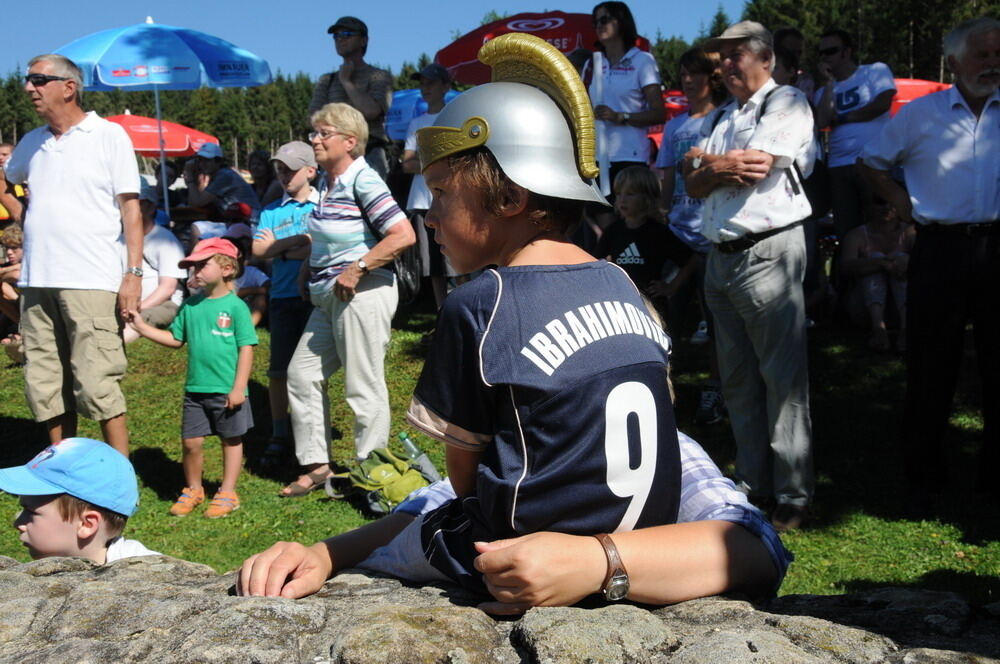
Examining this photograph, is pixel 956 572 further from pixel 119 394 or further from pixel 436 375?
pixel 119 394

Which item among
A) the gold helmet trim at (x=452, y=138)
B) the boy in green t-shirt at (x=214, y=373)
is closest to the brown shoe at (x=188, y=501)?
the boy in green t-shirt at (x=214, y=373)

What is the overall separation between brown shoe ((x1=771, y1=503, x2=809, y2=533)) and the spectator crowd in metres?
0.02

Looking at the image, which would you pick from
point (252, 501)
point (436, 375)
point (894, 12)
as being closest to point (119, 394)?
point (252, 501)

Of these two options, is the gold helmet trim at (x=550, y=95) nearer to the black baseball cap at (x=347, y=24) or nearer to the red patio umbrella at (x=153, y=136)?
the black baseball cap at (x=347, y=24)

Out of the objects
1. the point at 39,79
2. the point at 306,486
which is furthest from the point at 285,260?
the point at 39,79

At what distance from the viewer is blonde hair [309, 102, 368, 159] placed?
5.70 m

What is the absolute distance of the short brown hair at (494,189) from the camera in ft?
6.84

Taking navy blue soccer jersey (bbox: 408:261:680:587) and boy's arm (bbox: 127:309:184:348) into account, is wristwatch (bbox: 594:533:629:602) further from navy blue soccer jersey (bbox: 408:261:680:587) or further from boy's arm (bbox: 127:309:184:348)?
boy's arm (bbox: 127:309:184:348)

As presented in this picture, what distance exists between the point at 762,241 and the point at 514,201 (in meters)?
3.07

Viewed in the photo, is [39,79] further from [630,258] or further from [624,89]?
[624,89]

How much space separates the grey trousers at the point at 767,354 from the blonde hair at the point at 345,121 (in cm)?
218

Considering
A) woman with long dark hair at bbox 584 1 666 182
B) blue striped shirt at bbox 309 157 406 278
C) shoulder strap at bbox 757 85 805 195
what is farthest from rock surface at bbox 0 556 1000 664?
woman with long dark hair at bbox 584 1 666 182

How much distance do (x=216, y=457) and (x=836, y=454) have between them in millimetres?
4163

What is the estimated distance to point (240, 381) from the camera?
596 centimetres
